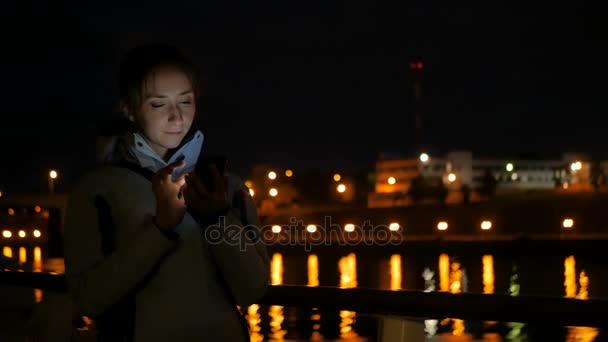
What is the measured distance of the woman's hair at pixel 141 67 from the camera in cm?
232

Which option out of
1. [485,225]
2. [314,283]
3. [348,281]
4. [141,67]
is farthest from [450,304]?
[485,225]

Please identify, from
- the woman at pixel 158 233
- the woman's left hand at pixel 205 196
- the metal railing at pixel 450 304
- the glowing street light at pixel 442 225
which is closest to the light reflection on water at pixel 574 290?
the metal railing at pixel 450 304

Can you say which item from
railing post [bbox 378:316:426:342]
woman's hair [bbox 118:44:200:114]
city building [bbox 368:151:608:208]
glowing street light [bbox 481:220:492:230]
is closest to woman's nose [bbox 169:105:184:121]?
woman's hair [bbox 118:44:200:114]

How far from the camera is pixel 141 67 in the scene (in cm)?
233

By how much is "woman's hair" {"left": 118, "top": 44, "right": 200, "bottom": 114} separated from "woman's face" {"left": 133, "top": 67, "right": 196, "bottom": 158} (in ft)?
0.05

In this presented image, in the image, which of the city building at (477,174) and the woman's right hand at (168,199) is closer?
the woman's right hand at (168,199)

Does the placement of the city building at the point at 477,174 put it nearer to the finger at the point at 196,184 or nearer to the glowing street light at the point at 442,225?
the glowing street light at the point at 442,225

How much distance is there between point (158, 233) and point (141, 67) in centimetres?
57

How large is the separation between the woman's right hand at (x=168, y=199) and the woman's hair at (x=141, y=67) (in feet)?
1.15

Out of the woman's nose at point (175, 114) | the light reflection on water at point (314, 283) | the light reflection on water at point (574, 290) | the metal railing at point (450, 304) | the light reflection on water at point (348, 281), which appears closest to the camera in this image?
the woman's nose at point (175, 114)

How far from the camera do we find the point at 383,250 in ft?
171

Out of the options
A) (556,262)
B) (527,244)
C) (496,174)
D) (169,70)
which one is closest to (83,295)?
(169,70)

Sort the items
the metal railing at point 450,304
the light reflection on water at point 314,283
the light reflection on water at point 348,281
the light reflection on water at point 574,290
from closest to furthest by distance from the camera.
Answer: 1. the metal railing at point 450,304
2. the light reflection on water at point 574,290
3. the light reflection on water at point 348,281
4. the light reflection on water at point 314,283

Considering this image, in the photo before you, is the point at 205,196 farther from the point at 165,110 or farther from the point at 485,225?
the point at 485,225
